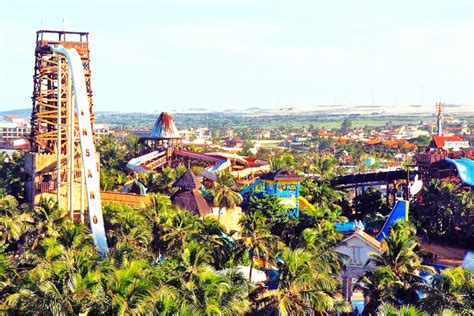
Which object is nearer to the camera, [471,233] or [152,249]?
[152,249]

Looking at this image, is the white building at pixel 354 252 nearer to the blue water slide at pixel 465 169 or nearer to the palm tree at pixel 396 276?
the palm tree at pixel 396 276

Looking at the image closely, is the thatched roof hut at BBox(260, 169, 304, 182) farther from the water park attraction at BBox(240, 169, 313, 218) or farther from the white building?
the white building

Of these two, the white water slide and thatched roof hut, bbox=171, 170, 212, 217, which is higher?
the white water slide

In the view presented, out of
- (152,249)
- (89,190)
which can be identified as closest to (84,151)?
(89,190)

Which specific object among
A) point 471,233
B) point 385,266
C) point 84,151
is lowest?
point 471,233

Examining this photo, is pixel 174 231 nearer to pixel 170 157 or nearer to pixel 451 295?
pixel 451 295

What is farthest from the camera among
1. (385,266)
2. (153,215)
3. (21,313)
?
(153,215)

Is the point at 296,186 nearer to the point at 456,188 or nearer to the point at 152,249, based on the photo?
the point at 456,188

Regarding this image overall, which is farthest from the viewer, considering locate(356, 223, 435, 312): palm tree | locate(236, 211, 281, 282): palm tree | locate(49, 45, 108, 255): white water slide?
locate(49, 45, 108, 255): white water slide

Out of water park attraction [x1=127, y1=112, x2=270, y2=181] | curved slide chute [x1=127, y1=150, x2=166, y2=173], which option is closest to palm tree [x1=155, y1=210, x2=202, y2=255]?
water park attraction [x1=127, y1=112, x2=270, y2=181]
